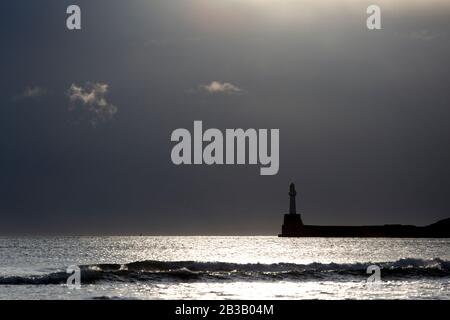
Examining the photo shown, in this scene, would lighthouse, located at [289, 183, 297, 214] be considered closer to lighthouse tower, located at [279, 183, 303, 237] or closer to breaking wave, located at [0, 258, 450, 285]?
lighthouse tower, located at [279, 183, 303, 237]

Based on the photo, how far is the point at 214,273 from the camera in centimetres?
5409

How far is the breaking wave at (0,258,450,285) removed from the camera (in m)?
47.8

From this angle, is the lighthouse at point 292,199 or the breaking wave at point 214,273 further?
the lighthouse at point 292,199

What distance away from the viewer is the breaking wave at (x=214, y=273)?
47.8 meters

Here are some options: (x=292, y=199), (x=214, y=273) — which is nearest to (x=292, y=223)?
(x=292, y=199)

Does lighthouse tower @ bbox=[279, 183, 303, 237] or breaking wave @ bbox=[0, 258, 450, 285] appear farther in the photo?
lighthouse tower @ bbox=[279, 183, 303, 237]

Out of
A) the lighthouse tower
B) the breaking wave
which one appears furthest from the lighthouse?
the breaking wave

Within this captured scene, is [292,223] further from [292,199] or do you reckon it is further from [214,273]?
[214,273]

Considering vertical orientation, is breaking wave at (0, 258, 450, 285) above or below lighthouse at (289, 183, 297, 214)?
below

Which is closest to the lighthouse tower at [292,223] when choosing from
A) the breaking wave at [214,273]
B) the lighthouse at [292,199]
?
the lighthouse at [292,199]

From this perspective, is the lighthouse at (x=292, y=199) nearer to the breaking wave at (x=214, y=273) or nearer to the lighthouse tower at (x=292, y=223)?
the lighthouse tower at (x=292, y=223)
